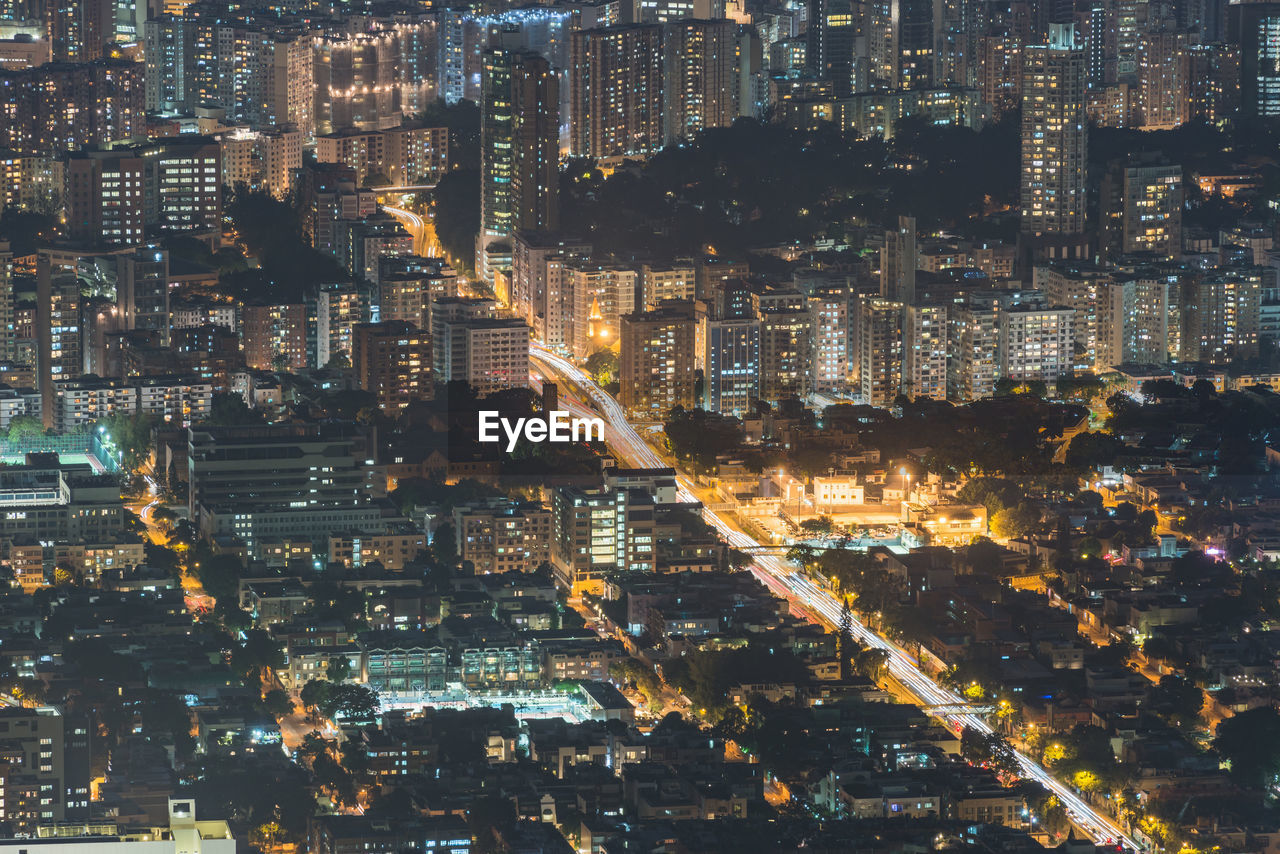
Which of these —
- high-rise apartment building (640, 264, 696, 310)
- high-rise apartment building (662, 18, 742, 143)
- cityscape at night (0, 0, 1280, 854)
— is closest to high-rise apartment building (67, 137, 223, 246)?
cityscape at night (0, 0, 1280, 854)

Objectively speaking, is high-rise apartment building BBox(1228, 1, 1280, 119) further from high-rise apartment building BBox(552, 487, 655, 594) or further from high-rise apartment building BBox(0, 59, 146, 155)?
high-rise apartment building BBox(552, 487, 655, 594)

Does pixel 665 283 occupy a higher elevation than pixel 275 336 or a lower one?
higher

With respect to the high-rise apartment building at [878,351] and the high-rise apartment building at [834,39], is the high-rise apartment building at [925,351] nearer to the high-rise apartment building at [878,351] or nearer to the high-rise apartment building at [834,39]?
the high-rise apartment building at [878,351]

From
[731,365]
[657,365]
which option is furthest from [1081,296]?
[657,365]

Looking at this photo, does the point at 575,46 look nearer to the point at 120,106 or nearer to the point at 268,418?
the point at 120,106

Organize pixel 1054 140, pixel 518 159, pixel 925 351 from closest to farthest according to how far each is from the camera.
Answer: pixel 925 351
pixel 518 159
pixel 1054 140

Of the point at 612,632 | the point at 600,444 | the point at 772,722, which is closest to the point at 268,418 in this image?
the point at 600,444

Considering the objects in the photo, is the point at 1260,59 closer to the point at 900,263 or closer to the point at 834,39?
the point at 834,39

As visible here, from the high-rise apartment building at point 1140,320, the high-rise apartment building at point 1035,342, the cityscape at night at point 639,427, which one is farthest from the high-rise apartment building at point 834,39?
the high-rise apartment building at point 1035,342
